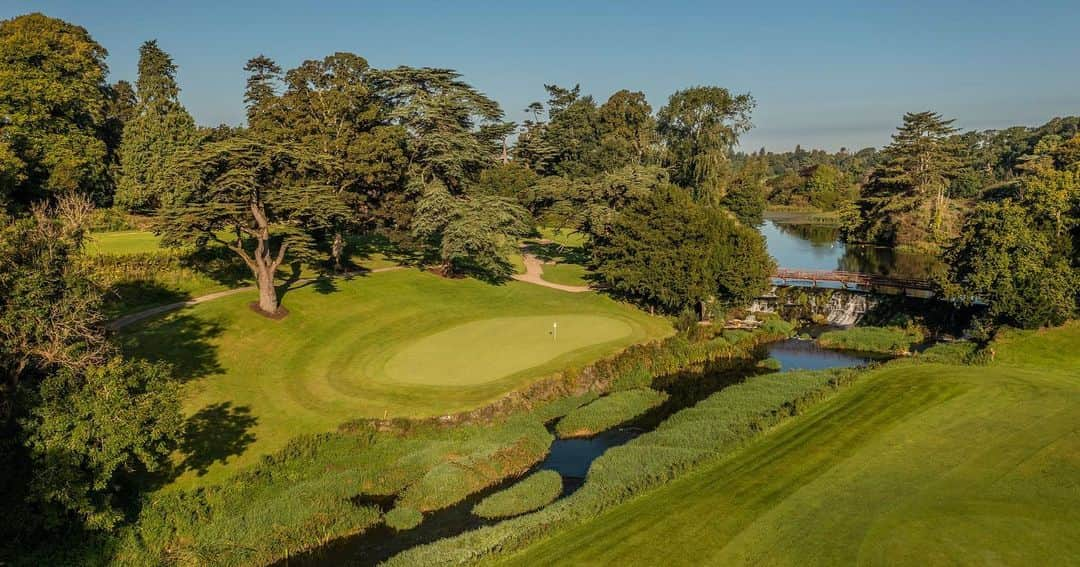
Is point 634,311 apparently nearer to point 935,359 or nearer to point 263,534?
point 935,359

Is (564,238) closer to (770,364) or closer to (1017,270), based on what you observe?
(770,364)

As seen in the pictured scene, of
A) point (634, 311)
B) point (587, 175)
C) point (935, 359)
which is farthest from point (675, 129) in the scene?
point (935, 359)

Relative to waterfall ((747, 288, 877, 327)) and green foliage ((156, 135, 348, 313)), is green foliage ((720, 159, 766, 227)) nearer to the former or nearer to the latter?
waterfall ((747, 288, 877, 327))

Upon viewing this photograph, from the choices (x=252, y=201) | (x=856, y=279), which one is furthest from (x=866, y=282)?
(x=252, y=201)

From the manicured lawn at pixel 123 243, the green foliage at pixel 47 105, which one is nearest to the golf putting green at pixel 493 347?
the manicured lawn at pixel 123 243

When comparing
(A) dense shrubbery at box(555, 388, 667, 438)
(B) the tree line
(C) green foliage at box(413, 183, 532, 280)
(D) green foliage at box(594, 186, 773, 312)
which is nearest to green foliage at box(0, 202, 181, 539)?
(B) the tree line
